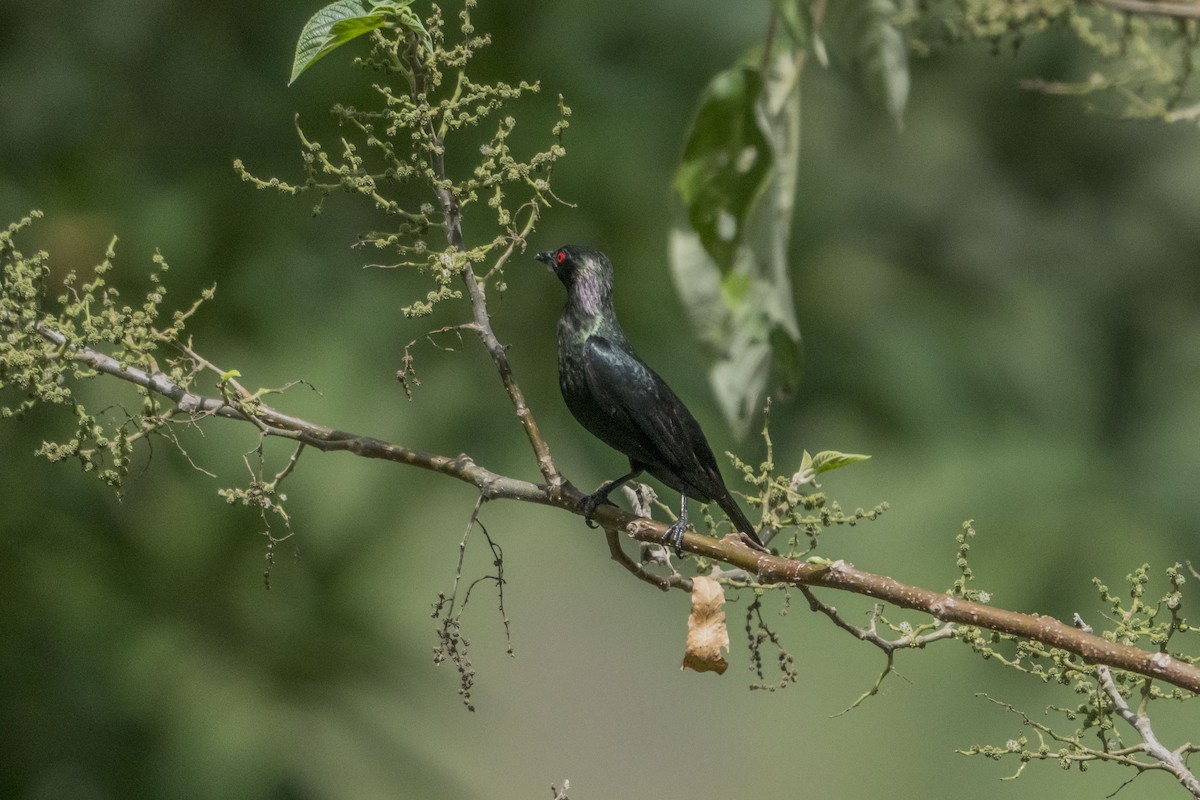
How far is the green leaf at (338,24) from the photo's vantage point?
540 mm

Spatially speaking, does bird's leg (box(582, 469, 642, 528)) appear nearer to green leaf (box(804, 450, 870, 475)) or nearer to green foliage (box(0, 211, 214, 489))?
green leaf (box(804, 450, 870, 475))

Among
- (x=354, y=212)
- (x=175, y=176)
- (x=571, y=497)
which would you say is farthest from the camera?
(x=175, y=176)

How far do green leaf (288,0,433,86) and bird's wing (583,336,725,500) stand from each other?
0.92 feet

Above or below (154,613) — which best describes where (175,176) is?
above

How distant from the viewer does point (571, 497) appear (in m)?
0.67

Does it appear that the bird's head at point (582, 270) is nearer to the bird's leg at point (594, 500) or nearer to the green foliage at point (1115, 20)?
the bird's leg at point (594, 500)

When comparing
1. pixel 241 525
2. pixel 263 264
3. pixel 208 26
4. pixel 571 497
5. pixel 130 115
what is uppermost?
pixel 208 26

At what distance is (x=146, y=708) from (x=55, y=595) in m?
0.22

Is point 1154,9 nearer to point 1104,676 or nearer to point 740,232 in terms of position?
point 740,232

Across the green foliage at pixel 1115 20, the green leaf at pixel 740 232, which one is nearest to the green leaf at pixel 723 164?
the green leaf at pixel 740 232

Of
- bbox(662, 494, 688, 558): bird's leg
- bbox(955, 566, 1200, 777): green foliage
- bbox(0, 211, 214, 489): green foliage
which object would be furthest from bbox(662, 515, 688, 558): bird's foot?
bbox(0, 211, 214, 489): green foliage

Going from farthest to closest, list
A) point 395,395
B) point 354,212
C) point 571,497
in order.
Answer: point 395,395 < point 354,212 < point 571,497

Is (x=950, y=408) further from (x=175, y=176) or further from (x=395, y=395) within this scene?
(x=175, y=176)

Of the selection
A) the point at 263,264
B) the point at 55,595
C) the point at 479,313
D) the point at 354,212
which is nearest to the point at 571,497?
the point at 479,313
